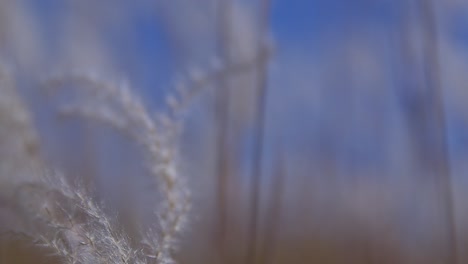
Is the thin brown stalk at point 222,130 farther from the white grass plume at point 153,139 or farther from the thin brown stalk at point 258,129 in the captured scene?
the white grass plume at point 153,139

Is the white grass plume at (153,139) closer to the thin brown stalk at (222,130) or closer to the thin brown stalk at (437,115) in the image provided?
the thin brown stalk at (222,130)

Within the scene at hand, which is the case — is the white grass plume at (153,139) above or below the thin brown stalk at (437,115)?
below

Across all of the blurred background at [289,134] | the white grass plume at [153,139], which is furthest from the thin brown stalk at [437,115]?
the white grass plume at [153,139]

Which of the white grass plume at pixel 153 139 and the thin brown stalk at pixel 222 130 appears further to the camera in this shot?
the thin brown stalk at pixel 222 130

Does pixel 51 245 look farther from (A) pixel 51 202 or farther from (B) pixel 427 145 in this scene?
(B) pixel 427 145

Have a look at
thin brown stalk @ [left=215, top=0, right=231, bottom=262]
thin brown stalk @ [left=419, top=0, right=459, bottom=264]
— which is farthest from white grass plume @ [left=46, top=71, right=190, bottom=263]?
thin brown stalk @ [left=419, top=0, right=459, bottom=264]

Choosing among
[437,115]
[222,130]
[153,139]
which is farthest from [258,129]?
[153,139]

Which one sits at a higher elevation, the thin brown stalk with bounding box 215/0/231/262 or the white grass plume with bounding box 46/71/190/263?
the thin brown stalk with bounding box 215/0/231/262

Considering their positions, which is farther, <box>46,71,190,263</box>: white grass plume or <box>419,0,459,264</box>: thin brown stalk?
<box>419,0,459,264</box>: thin brown stalk

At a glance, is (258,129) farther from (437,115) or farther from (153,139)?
(153,139)

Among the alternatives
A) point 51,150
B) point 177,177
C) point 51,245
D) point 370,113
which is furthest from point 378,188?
point 51,245

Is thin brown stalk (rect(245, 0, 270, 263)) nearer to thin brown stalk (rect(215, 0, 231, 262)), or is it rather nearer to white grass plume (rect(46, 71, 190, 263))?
thin brown stalk (rect(215, 0, 231, 262))
